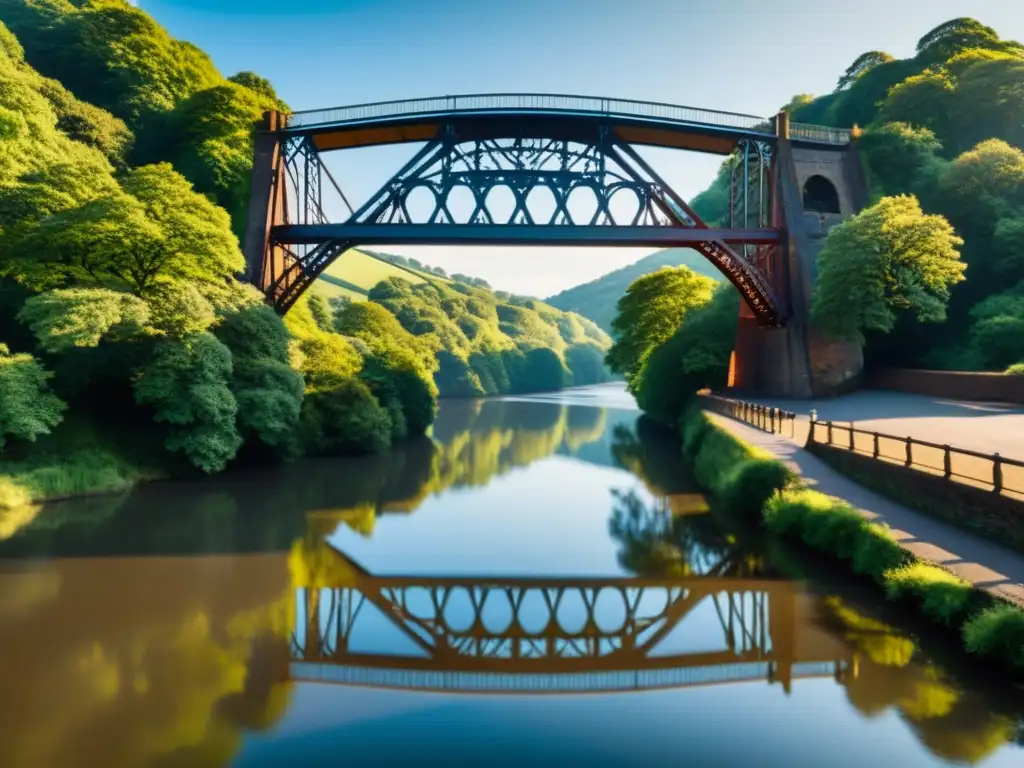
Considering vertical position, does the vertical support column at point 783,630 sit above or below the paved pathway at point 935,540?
below

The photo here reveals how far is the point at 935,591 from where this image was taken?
1120 centimetres

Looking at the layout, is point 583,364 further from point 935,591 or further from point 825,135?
point 935,591

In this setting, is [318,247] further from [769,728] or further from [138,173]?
[769,728]

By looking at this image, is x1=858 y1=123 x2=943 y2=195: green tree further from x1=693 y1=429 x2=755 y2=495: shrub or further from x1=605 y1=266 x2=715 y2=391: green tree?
x1=693 y1=429 x2=755 y2=495: shrub

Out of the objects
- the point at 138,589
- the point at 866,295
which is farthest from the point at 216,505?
the point at 866,295

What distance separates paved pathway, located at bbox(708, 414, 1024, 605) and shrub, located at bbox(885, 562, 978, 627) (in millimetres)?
203

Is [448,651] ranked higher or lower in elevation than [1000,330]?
lower

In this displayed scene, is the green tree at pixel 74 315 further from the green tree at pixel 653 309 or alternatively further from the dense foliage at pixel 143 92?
the green tree at pixel 653 309

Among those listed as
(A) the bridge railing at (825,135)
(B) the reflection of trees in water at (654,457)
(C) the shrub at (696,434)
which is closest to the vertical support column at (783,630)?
(B) the reflection of trees in water at (654,457)

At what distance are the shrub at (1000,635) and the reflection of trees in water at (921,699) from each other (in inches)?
25.6

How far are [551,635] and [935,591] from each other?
21.0 ft

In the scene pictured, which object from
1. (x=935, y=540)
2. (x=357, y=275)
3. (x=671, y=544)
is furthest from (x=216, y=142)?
(x=357, y=275)

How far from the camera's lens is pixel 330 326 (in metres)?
58.6

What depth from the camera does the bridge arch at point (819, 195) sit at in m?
41.4
